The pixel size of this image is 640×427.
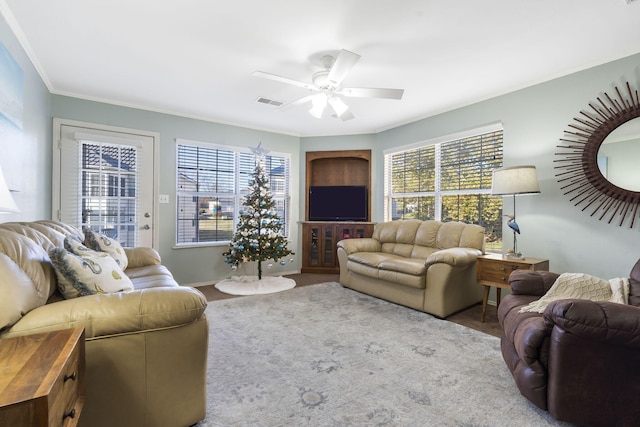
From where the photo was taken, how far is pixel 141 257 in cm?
309

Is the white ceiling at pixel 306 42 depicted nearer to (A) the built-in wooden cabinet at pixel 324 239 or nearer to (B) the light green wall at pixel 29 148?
(B) the light green wall at pixel 29 148

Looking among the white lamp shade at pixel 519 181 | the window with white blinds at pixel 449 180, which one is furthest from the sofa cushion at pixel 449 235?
the white lamp shade at pixel 519 181

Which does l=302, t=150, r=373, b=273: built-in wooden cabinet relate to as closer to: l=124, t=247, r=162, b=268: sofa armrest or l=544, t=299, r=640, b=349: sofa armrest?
l=124, t=247, r=162, b=268: sofa armrest

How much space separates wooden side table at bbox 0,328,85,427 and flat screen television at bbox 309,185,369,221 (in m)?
4.45

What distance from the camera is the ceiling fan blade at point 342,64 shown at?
2193mm

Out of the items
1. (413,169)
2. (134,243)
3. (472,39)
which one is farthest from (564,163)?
(134,243)

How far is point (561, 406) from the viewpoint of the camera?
1.53 metres

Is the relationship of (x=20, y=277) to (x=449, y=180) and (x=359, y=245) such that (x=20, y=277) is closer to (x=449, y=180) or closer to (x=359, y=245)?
(x=359, y=245)

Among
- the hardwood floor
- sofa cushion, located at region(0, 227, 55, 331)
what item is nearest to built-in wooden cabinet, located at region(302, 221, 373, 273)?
the hardwood floor

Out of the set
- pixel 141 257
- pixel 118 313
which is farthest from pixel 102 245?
pixel 118 313

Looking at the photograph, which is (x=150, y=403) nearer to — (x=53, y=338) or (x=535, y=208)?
(x=53, y=338)

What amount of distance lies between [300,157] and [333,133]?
2.38 ft

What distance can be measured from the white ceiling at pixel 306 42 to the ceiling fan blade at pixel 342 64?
231 millimetres

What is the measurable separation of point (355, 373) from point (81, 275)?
1.70m
